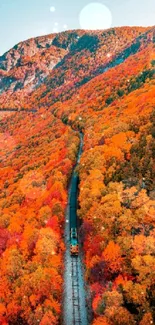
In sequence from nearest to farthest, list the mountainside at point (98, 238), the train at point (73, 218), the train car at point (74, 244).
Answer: the mountainside at point (98, 238)
the train car at point (74, 244)
the train at point (73, 218)

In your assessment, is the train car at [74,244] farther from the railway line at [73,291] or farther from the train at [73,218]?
the railway line at [73,291]

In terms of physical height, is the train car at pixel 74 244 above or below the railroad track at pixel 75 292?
above

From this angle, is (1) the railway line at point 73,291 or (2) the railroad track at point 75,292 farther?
(1) the railway line at point 73,291

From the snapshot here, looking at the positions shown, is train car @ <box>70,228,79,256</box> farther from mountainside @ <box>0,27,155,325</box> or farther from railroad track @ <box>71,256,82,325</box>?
mountainside @ <box>0,27,155,325</box>

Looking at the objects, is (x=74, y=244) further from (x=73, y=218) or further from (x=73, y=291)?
(x=73, y=218)

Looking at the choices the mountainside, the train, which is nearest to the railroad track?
the train

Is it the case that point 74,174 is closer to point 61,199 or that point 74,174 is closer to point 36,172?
point 61,199

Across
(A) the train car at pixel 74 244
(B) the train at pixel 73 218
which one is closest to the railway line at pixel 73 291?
(A) the train car at pixel 74 244
